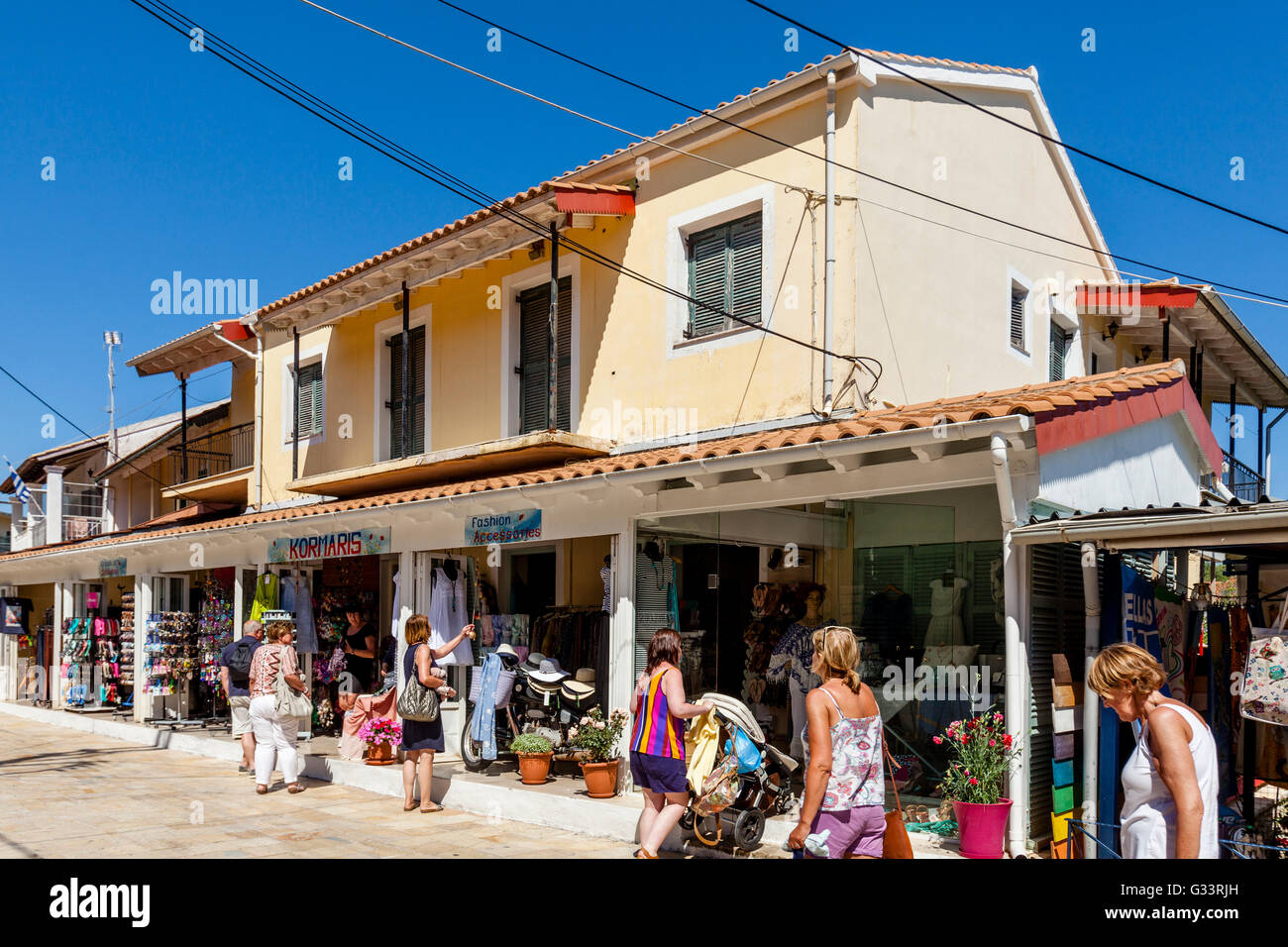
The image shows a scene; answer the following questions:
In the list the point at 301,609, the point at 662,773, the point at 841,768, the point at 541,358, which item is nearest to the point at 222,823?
the point at 662,773

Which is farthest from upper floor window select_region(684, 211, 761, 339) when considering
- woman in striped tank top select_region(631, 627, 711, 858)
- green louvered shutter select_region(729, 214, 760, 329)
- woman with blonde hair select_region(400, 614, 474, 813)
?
woman in striped tank top select_region(631, 627, 711, 858)

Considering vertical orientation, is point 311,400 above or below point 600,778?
above

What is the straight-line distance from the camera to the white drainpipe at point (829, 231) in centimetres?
1084

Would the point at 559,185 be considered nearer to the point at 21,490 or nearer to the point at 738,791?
the point at 738,791

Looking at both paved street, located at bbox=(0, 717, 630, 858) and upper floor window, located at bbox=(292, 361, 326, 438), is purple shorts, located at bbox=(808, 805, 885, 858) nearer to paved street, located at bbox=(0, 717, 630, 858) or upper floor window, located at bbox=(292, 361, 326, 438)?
paved street, located at bbox=(0, 717, 630, 858)

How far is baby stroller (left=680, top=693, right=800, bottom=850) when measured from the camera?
801 centimetres

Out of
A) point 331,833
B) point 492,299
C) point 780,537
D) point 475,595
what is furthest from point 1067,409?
point 492,299

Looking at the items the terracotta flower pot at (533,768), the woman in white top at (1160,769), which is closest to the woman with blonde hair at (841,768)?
the woman in white top at (1160,769)

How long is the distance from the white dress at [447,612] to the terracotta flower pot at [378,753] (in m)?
1.12

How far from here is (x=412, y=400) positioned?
16516mm

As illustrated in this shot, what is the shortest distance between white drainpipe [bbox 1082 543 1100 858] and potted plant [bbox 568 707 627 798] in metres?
4.28

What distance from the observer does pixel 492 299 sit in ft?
49.2

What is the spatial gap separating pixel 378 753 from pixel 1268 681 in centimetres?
927
